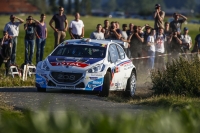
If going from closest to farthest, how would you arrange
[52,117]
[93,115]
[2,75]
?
[52,117], [93,115], [2,75]

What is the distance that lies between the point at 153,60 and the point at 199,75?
241 inches

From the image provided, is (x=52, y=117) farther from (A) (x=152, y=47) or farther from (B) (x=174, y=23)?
(B) (x=174, y=23)

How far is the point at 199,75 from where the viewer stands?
16969 millimetres

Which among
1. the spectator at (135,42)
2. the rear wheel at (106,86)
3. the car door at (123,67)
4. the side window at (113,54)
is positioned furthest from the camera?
the spectator at (135,42)

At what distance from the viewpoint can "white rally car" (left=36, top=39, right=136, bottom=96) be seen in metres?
15.8

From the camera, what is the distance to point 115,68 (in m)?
16.7

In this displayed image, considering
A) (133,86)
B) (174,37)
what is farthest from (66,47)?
(174,37)

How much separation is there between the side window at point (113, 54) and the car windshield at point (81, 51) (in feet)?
0.58

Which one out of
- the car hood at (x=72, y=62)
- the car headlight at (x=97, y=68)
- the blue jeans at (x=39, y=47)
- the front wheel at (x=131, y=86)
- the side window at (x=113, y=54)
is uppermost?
the blue jeans at (x=39, y=47)

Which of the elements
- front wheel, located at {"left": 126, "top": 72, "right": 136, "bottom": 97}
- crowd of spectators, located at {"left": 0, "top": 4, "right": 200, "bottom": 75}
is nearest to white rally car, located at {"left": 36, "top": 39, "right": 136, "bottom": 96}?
front wheel, located at {"left": 126, "top": 72, "right": 136, "bottom": 97}

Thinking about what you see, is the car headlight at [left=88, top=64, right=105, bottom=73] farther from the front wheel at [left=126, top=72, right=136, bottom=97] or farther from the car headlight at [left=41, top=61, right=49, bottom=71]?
the front wheel at [left=126, top=72, right=136, bottom=97]

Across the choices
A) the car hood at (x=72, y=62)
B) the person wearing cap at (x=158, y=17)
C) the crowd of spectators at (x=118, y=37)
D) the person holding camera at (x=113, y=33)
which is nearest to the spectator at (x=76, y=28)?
the crowd of spectators at (x=118, y=37)

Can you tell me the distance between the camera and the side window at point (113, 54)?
666 inches

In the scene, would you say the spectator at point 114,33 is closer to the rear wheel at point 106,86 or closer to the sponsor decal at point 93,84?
the rear wheel at point 106,86
